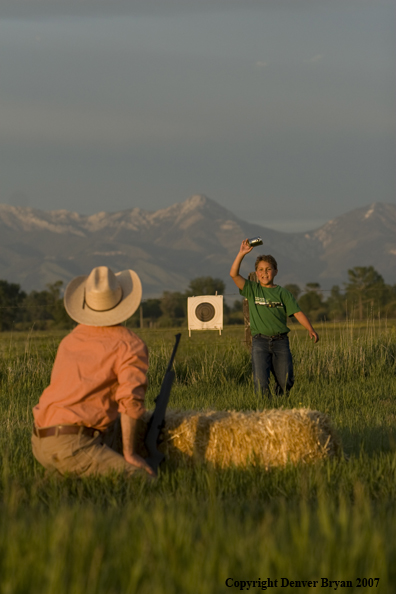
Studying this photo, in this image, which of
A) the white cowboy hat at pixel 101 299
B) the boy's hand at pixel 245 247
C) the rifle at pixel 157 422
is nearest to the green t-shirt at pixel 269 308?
the boy's hand at pixel 245 247

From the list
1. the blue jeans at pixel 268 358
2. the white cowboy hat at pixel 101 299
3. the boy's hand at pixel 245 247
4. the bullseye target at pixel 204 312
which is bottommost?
the blue jeans at pixel 268 358

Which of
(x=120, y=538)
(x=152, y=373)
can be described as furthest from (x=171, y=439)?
(x=152, y=373)

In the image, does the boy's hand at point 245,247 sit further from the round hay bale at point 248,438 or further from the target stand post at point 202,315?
the target stand post at point 202,315

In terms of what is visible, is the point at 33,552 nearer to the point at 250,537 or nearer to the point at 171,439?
the point at 250,537

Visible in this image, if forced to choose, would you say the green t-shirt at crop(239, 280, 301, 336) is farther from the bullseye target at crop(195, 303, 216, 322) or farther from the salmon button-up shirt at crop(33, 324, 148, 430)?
the bullseye target at crop(195, 303, 216, 322)

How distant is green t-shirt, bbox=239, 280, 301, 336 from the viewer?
28.4 ft

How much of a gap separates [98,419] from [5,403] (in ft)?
19.1

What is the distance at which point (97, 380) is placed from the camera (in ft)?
14.9

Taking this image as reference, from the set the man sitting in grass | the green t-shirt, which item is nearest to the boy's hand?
the green t-shirt

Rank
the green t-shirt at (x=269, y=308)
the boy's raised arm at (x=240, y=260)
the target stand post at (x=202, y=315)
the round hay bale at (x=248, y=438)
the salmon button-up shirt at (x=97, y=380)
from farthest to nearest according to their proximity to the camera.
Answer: the target stand post at (x=202, y=315)
the green t-shirt at (x=269, y=308)
the boy's raised arm at (x=240, y=260)
the round hay bale at (x=248, y=438)
the salmon button-up shirt at (x=97, y=380)

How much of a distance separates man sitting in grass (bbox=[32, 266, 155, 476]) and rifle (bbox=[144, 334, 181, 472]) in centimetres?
32

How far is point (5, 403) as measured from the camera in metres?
10.0

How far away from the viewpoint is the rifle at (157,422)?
195 inches

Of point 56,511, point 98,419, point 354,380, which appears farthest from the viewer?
point 354,380
